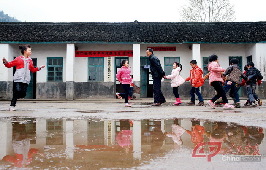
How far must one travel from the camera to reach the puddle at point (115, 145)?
2.50 m

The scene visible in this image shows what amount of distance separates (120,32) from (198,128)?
54.1 feet

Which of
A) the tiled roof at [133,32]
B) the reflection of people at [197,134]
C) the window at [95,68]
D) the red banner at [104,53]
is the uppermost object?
the tiled roof at [133,32]

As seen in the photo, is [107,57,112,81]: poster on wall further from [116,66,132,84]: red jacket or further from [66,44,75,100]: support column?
[116,66,132,84]: red jacket

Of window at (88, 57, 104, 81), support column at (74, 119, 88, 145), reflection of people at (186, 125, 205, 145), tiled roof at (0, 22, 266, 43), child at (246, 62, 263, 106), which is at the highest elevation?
tiled roof at (0, 22, 266, 43)

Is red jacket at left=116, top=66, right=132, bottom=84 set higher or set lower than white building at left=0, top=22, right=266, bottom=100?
lower

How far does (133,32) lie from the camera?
66.7 feet

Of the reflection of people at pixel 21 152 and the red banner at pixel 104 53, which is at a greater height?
the red banner at pixel 104 53

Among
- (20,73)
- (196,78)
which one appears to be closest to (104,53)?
(196,78)

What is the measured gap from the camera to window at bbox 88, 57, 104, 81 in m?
20.6

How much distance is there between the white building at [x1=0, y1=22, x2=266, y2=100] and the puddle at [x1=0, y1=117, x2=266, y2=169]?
15.3m

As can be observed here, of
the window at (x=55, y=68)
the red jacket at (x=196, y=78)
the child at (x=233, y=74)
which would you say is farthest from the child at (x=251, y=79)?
the window at (x=55, y=68)

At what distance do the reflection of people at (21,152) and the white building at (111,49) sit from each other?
16000mm

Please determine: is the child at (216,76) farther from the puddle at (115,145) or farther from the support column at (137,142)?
the support column at (137,142)

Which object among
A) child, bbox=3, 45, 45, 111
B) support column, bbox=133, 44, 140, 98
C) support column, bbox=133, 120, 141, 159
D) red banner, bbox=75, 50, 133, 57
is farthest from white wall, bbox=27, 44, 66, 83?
support column, bbox=133, 120, 141, 159
